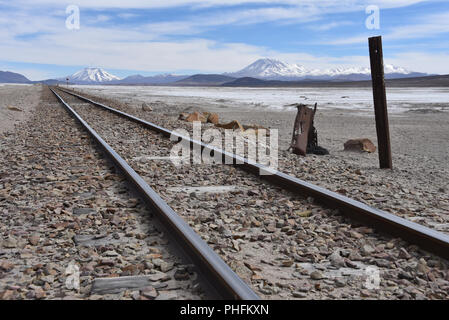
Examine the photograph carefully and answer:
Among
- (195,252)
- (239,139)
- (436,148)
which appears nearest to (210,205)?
(195,252)

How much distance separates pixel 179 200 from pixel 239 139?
5.78 m

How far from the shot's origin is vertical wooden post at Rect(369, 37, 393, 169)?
24.0 feet

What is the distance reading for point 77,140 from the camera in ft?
32.4

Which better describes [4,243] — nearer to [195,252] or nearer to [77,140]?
[195,252]

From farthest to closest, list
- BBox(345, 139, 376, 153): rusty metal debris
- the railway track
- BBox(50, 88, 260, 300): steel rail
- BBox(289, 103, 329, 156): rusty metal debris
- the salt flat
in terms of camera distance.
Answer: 1. the salt flat
2. BBox(345, 139, 376, 153): rusty metal debris
3. BBox(289, 103, 329, 156): rusty metal debris
4. the railway track
5. BBox(50, 88, 260, 300): steel rail

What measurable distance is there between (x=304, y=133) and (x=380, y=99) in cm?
170

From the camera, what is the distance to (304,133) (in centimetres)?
876

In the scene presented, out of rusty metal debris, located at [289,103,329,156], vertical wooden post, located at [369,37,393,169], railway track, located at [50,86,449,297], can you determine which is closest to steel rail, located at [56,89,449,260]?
railway track, located at [50,86,449,297]

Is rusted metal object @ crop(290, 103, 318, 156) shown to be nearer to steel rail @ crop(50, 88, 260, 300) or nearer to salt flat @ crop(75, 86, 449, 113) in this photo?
steel rail @ crop(50, 88, 260, 300)

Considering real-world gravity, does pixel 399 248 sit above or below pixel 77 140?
below

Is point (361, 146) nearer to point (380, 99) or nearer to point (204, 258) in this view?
point (380, 99)

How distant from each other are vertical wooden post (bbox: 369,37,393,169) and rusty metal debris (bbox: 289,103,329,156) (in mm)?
1424

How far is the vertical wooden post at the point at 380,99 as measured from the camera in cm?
731

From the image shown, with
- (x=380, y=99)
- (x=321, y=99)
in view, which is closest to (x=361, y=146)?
(x=380, y=99)
